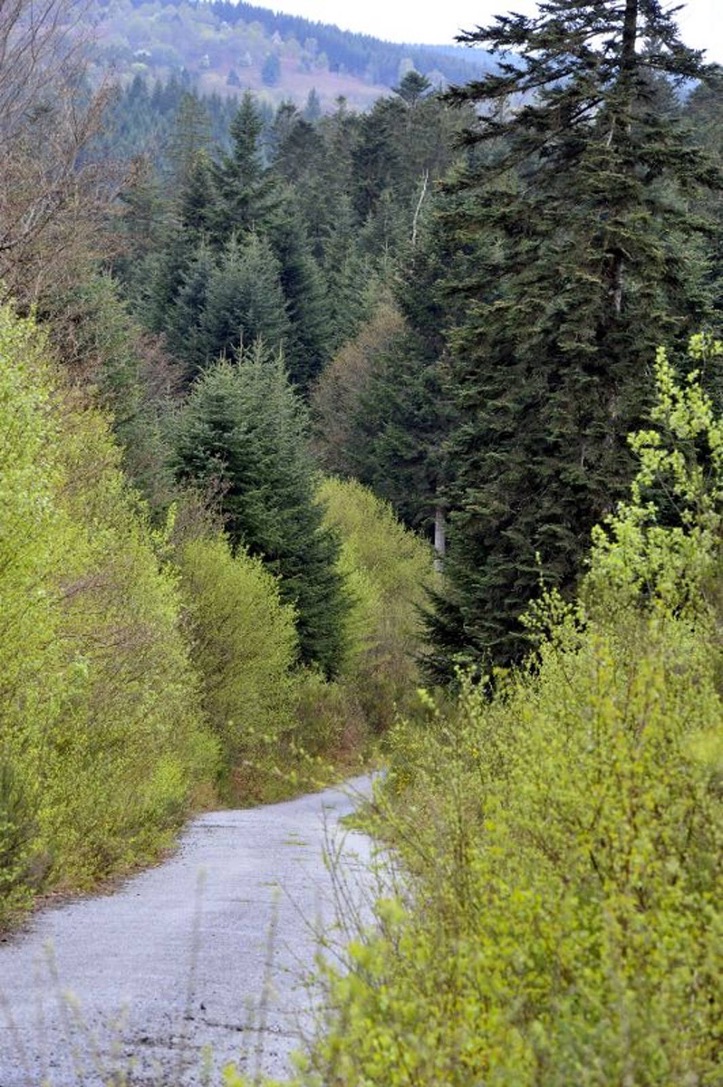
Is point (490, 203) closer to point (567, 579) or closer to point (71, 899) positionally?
point (567, 579)

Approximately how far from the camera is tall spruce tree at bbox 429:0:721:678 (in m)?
20.8

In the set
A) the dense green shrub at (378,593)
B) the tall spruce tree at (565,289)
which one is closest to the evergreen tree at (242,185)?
the dense green shrub at (378,593)

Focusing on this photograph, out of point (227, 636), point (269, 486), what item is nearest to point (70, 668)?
point (227, 636)

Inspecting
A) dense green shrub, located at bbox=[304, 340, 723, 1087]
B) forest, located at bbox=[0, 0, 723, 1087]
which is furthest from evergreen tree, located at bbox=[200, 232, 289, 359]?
dense green shrub, located at bbox=[304, 340, 723, 1087]

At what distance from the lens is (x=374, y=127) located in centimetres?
7712

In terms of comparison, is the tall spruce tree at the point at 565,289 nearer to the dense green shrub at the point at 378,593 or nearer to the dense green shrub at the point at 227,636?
the dense green shrub at the point at 227,636

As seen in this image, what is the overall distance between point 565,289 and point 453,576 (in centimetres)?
567

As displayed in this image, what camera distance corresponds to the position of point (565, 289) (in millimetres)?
21391

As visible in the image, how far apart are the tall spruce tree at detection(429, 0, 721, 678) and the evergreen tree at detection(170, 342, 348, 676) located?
1124cm

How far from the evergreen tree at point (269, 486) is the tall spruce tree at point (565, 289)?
1124 cm

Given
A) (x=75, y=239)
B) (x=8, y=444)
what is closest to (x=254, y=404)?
(x=75, y=239)

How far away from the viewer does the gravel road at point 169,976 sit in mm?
6344

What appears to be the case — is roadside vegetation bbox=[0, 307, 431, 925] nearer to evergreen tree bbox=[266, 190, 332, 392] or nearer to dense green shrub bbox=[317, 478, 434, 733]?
dense green shrub bbox=[317, 478, 434, 733]

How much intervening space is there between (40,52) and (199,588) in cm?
1238
